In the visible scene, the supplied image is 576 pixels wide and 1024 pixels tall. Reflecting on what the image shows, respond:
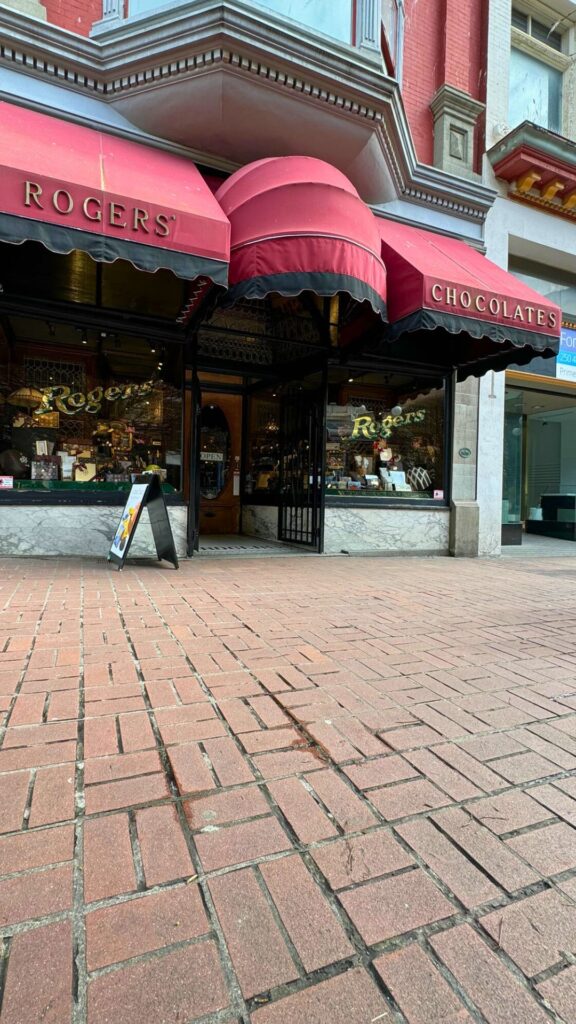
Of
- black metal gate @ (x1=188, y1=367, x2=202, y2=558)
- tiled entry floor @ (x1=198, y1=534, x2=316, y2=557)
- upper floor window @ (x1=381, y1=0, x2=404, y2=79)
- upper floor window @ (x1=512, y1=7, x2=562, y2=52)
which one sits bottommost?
tiled entry floor @ (x1=198, y1=534, x2=316, y2=557)

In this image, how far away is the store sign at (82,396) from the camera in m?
7.14

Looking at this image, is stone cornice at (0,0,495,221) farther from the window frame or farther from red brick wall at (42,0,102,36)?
the window frame

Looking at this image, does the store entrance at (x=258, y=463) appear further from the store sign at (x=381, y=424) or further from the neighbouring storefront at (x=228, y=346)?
the store sign at (x=381, y=424)

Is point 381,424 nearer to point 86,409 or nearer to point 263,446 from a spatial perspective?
point 263,446

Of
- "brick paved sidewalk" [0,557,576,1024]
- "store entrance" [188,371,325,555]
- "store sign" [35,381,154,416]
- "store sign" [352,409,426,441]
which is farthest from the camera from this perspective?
"store sign" [352,409,426,441]

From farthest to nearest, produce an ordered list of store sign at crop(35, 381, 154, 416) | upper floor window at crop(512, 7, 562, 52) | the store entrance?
upper floor window at crop(512, 7, 562, 52), the store entrance, store sign at crop(35, 381, 154, 416)

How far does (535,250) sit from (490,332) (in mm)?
4804

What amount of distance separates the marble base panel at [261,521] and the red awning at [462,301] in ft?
13.4

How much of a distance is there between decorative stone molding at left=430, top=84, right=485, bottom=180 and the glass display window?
5958 millimetres

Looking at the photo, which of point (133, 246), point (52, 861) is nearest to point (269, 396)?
point (133, 246)

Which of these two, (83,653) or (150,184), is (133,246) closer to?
(150,184)

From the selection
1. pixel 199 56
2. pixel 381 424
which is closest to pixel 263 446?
pixel 381 424

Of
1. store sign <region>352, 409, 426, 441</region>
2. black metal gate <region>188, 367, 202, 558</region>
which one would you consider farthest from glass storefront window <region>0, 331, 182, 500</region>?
store sign <region>352, 409, 426, 441</region>

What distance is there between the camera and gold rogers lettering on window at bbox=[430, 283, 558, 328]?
6.50 metres
